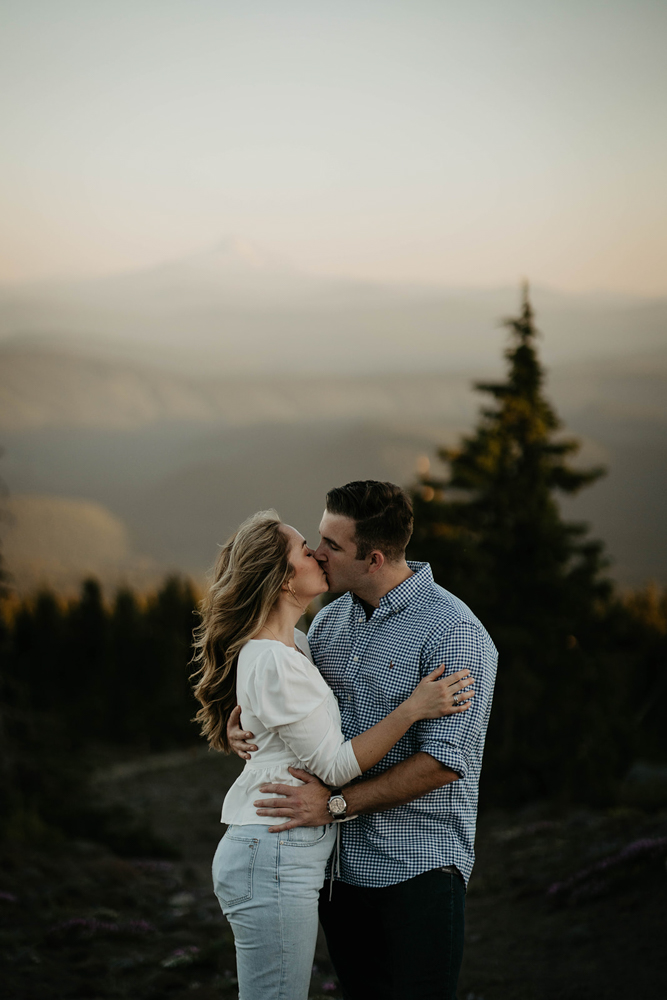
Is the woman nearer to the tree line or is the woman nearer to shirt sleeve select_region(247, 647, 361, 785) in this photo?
shirt sleeve select_region(247, 647, 361, 785)

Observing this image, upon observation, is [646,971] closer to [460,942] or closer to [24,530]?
[460,942]

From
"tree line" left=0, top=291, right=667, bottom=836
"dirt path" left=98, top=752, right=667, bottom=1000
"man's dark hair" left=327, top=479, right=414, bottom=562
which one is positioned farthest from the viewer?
"tree line" left=0, top=291, right=667, bottom=836

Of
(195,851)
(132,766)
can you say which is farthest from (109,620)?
(195,851)

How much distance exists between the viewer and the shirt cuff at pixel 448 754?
3.00m

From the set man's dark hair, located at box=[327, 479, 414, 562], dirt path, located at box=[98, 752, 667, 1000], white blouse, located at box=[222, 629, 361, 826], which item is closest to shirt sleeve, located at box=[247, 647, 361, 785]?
white blouse, located at box=[222, 629, 361, 826]

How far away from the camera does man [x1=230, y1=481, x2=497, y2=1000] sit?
306 centimetres

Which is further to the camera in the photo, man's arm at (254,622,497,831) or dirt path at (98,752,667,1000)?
dirt path at (98,752,667,1000)

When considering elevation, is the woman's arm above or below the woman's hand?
below

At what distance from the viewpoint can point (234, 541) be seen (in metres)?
3.37

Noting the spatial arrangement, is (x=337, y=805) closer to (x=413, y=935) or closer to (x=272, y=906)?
(x=272, y=906)

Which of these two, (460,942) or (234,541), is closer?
(460,942)

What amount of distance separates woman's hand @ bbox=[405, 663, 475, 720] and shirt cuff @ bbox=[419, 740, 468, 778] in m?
0.09

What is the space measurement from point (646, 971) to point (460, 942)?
4.31m

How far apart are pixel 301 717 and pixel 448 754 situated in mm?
506
